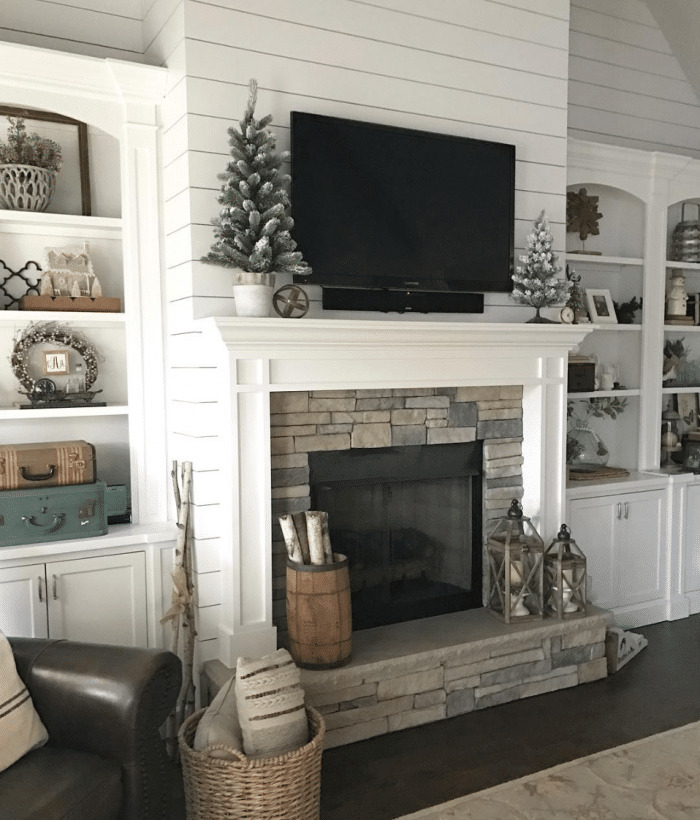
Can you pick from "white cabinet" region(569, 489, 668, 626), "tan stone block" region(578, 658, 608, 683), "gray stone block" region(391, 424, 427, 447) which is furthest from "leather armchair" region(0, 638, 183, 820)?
"white cabinet" region(569, 489, 668, 626)

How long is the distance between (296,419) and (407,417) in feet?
1.73

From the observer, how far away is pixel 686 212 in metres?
4.78

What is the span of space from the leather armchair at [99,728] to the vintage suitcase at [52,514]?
66cm

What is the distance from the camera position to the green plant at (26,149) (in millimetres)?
3021

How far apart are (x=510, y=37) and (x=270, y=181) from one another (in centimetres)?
146

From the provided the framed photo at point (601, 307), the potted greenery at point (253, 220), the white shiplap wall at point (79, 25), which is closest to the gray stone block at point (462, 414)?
the potted greenery at point (253, 220)

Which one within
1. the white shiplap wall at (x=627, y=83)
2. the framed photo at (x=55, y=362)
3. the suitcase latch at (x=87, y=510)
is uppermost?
the white shiplap wall at (x=627, y=83)

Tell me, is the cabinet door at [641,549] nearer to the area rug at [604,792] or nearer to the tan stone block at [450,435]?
the tan stone block at [450,435]

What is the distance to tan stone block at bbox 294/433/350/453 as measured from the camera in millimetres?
3193

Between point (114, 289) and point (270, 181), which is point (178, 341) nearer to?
point (114, 289)

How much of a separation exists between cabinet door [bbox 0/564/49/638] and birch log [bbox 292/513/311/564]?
3.07 ft

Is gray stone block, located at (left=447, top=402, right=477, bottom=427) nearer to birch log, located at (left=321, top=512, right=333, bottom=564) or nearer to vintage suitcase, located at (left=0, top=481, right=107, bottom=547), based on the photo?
birch log, located at (left=321, top=512, right=333, bottom=564)

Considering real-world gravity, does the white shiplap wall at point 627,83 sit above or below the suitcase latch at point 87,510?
above

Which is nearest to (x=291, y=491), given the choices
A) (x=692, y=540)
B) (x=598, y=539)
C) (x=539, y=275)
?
(x=539, y=275)
